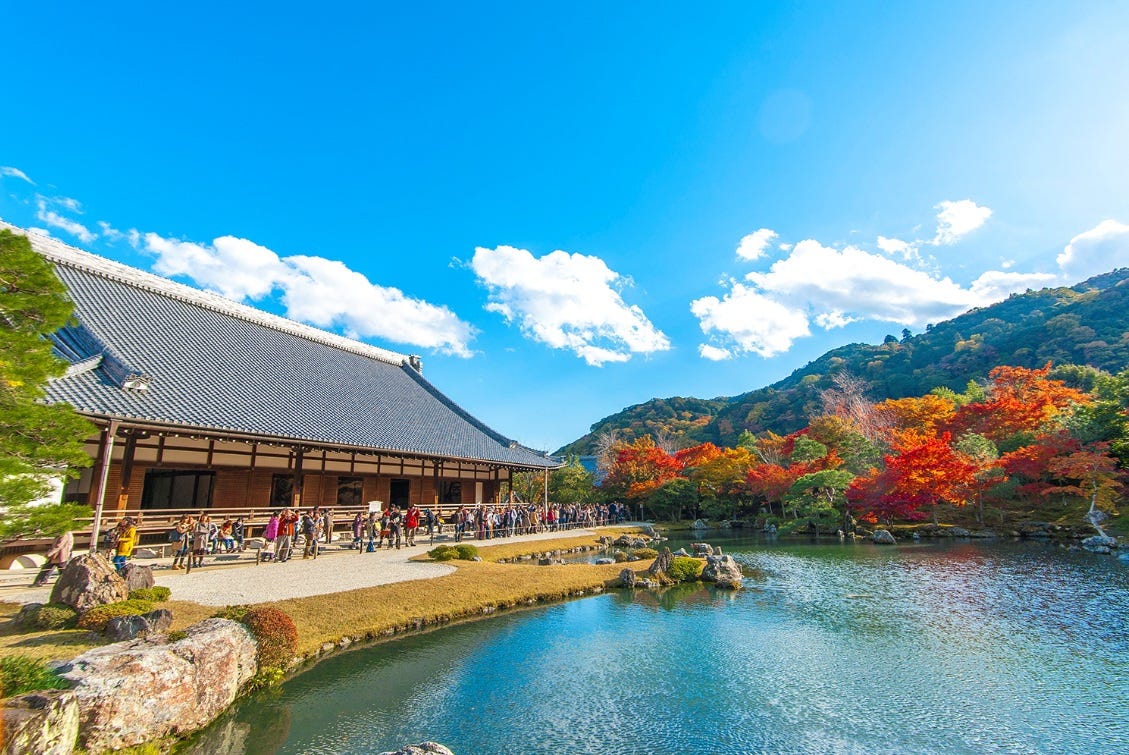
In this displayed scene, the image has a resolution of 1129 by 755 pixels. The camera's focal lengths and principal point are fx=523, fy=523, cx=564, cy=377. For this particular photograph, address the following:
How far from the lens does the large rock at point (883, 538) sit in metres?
26.4

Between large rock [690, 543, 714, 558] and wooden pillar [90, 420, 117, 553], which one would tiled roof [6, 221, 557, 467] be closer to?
wooden pillar [90, 420, 117, 553]

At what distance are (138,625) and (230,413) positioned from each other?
9.75m

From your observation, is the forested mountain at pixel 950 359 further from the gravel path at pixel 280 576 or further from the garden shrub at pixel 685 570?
the gravel path at pixel 280 576

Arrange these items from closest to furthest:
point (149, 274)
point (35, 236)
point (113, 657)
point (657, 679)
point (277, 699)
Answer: point (113, 657) < point (277, 699) < point (657, 679) < point (35, 236) < point (149, 274)

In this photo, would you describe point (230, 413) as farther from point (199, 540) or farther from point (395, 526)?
point (395, 526)

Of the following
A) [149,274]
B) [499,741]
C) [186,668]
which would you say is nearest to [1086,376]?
[499,741]

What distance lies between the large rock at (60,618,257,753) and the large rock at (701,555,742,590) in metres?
12.4

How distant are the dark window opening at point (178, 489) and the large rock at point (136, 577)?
25.8 feet

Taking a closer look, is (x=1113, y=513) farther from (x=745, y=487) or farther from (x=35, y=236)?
(x=35, y=236)

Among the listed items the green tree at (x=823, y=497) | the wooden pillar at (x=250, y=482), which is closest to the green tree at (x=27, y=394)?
the wooden pillar at (x=250, y=482)

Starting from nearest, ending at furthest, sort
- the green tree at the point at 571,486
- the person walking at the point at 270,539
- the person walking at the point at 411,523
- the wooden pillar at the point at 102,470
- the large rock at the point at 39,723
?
the large rock at the point at 39,723
the wooden pillar at the point at 102,470
the person walking at the point at 270,539
the person walking at the point at 411,523
the green tree at the point at 571,486

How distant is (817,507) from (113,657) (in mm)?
32479

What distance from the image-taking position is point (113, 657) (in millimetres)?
5637

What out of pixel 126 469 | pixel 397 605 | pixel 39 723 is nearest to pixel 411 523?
pixel 126 469
